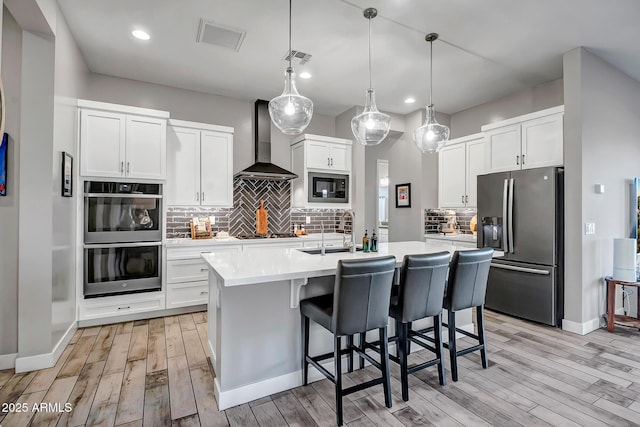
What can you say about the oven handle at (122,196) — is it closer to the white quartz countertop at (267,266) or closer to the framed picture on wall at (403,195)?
the white quartz countertop at (267,266)

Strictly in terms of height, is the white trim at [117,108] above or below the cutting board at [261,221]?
above

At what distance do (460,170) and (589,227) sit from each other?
76.0 inches

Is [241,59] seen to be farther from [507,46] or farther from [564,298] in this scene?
[564,298]

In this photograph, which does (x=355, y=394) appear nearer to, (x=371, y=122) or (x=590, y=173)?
(x=371, y=122)

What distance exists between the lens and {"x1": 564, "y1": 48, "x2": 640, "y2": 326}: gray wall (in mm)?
3377

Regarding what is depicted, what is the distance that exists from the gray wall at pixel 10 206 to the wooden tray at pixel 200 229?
6.26ft

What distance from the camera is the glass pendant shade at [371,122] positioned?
2934 mm

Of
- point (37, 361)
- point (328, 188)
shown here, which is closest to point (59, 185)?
point (37, 361)

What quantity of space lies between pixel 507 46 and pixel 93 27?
409cm

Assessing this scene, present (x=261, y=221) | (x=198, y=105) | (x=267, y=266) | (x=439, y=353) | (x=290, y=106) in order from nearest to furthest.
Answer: (x=267, y=266), (x=439, y=353), (x=290, y=106), (x=198, y=105), (x=261, y=221)

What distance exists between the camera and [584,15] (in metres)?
2.83

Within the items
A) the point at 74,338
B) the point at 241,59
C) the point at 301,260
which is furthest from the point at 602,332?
the point at 74,338

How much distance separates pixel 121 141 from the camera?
12.1 feet

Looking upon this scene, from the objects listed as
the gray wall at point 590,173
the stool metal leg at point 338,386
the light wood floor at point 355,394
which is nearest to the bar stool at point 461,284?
the light wood floor at point 355,394
